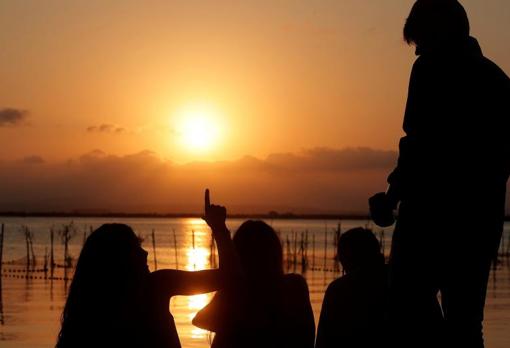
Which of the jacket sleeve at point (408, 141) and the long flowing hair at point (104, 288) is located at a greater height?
the jacket sleeve at point (408, 141)

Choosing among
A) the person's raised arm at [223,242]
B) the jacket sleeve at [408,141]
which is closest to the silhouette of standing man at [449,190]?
the jacket sleeve at [408,141]

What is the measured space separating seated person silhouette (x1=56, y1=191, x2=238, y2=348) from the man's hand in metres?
0.63

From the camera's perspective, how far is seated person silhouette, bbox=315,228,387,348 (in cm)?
540

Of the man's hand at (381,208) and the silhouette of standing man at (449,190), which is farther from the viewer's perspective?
the man's hand at (381,208)

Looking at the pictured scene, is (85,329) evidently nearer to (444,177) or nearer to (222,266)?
(222,266)

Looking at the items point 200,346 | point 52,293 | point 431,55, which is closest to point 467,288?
point 431,55

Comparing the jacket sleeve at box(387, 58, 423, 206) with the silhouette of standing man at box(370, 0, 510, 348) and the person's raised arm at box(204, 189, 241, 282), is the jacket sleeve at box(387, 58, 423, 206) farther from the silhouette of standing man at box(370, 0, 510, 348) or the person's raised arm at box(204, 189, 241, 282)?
the person's raised arm at box(204, 189, 241, 282)

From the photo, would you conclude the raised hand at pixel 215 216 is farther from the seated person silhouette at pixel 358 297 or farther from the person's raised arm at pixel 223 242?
the seated person silhouette at pixel 358 297

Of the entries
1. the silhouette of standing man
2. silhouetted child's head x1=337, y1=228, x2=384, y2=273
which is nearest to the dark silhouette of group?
the silhouette of standing man

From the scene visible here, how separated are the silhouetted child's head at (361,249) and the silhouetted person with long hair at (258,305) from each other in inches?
16.0

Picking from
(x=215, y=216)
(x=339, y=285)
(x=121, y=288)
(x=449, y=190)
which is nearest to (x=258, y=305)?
(x=339, y=285)

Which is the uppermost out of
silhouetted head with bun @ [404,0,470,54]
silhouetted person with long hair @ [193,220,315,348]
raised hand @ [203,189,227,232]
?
silhouetted head with bun @ [404,0,470,54]

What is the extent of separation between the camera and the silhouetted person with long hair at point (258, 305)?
4.94m

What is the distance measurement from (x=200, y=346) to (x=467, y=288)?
52.7 feet
